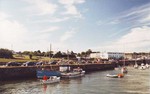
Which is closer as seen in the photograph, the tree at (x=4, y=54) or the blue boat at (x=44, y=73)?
the blue boat at (x=44, y=73)

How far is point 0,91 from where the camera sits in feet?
159

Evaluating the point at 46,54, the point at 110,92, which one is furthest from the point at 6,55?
the point at 110,92

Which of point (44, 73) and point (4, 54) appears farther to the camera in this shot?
point (4, 54)

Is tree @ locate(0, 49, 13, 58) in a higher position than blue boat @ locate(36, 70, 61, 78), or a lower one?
higher

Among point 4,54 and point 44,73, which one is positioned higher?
point 4,54

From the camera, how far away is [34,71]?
77188 millimetres

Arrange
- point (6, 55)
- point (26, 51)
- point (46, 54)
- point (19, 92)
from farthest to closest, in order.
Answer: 1. point (26, 51)
2. point (46, 54)
3. point (6, 55)
4. point (19, 92)

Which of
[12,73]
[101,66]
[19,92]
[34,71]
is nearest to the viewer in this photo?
[19,92]

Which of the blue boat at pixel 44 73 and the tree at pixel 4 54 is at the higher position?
the tree at pixel 4 54

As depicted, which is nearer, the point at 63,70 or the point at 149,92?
the point at 149,92

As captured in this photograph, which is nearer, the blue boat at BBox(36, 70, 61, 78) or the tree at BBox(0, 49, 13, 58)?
the blue boat at BBox(36, 70, 61, 78)

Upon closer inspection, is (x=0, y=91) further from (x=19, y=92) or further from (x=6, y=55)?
(x=6, y=55)

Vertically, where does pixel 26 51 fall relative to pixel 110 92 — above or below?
above

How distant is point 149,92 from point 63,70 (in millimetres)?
36835
